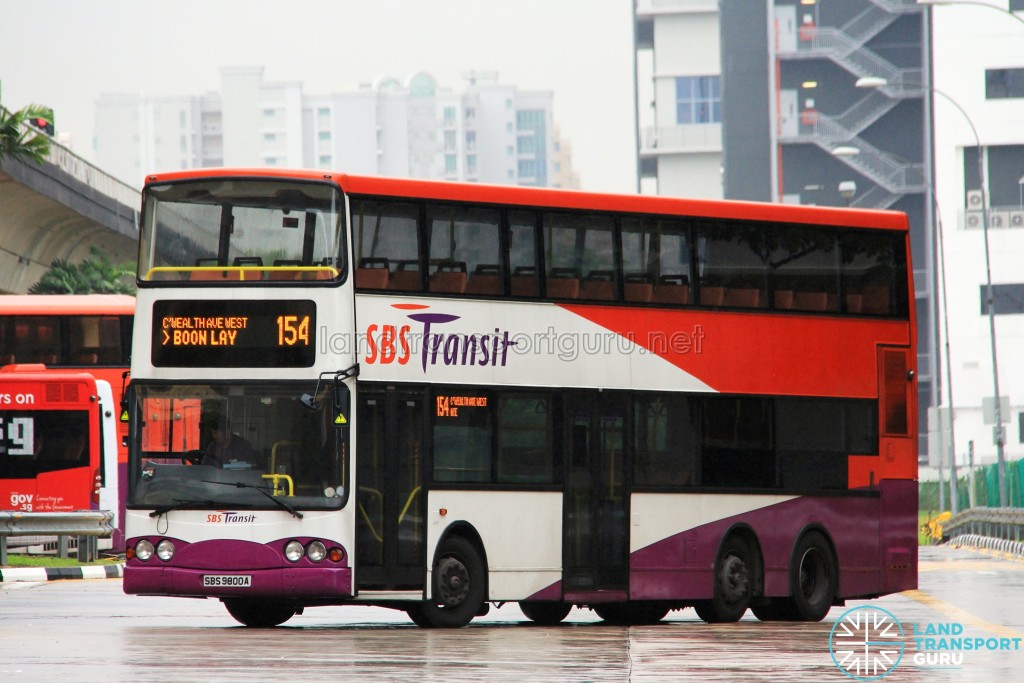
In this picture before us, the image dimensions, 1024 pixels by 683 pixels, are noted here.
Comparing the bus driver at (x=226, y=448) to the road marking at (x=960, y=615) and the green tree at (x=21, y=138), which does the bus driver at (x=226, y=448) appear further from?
the green tree at (x=21, y=138)

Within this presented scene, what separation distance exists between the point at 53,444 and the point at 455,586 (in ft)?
55.8

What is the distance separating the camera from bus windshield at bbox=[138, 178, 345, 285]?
16.3m

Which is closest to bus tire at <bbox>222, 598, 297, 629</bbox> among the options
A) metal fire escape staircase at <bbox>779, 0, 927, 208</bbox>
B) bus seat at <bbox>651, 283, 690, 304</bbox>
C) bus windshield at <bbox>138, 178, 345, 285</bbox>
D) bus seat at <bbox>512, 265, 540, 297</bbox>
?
bus windshield at <bbox>138, 178, 345, 285</bbox>

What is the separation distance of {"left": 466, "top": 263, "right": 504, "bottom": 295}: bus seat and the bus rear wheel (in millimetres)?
2434

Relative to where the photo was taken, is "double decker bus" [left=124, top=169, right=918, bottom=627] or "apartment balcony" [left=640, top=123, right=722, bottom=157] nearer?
"double decker bus" [left=124, top=169, right=918, bottom=627]

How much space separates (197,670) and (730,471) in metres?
8.68

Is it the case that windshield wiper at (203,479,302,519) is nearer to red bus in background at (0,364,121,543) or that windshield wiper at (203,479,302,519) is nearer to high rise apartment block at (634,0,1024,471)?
red bus in background at (0,364,121,543)

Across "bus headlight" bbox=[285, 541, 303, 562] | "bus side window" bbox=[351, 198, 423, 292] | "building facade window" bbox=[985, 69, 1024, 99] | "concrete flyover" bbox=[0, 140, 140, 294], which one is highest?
"building facade window" bbox=[985, 69, 1024, 99]

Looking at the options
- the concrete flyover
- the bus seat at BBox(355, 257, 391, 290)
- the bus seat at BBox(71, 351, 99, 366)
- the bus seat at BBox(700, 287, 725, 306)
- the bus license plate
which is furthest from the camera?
the concrete flyover

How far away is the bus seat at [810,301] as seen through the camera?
19.8 metres

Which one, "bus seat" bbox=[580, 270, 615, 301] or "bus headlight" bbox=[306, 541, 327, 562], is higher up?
"bus seat" bbox=[580, 270, 615, 301]

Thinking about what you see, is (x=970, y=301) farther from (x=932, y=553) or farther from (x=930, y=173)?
(x=932, y=553)

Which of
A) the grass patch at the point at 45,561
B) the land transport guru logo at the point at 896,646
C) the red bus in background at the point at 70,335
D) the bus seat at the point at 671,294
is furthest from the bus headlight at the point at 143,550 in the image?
the red bus in background at the point at 70,335

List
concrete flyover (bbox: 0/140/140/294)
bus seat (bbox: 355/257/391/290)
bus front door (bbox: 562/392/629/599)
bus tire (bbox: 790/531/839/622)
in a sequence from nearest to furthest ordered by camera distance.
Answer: bus seat (bbox: 355/257/391/290)
bus front door (bbox: 562/392/629/599)
bus tire (bbox: 790/531/839/622)
concrete flyover (bbox: 0/140/140/294)
